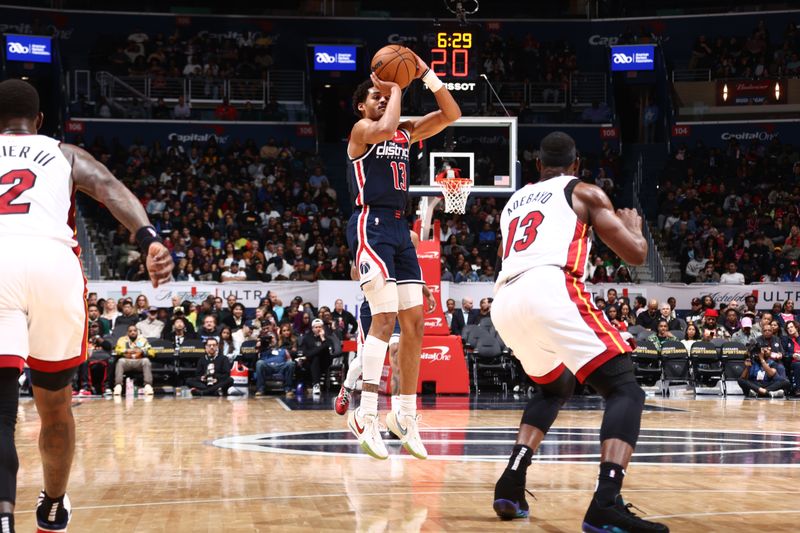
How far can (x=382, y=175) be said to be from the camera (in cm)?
676

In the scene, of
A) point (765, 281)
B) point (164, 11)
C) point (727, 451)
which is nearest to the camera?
point (727, 451)

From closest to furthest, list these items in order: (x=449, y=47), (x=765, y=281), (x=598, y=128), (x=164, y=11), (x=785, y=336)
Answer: (x=449, y=47), (x=785, y=336), (x=765, y=281), (x=598, y=128), (x=164, y=11)

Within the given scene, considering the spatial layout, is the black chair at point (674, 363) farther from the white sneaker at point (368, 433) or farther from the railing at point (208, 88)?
the railing at point (208, 88)

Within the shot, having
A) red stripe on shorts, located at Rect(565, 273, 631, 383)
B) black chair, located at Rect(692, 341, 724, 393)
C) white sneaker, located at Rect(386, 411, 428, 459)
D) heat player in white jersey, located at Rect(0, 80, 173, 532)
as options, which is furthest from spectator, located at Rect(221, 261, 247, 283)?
heat player in white jersey, located at Rect(0, 80, 173, 532)

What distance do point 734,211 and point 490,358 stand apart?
10717mm

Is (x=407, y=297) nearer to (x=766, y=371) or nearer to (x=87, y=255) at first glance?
(x=766, y=371)

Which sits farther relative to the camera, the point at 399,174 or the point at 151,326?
the point at 151,326

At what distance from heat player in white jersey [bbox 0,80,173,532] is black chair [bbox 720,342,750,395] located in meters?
14.5

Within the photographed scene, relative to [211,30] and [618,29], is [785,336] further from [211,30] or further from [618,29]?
[211,30]

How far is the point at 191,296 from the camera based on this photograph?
1888cm

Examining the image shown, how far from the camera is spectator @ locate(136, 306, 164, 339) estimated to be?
17.4m

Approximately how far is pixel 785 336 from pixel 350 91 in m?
15.1

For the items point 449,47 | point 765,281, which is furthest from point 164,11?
point 765,281

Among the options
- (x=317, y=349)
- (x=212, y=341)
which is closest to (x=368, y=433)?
(x=317, y=349)
